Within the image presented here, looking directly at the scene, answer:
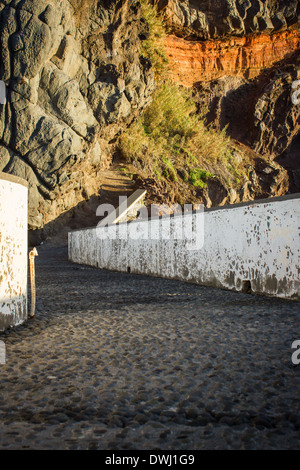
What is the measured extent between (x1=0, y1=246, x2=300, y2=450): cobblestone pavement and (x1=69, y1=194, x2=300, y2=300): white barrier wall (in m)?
0.92

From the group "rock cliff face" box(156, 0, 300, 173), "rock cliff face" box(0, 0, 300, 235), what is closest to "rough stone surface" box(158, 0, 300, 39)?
"rock cliff face" box(156, 0, 300, 173)

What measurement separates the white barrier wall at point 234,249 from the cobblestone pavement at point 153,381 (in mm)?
917

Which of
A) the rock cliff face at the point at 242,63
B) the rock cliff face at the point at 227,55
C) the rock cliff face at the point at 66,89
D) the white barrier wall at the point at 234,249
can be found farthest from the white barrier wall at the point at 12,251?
the rock cliff face at the point at 227,55

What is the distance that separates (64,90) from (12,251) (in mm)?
17907

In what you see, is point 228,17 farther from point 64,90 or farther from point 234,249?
point 234,249

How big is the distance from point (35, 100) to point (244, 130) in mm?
20631

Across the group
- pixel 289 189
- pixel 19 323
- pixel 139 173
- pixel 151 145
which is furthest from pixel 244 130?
pixel 19 323

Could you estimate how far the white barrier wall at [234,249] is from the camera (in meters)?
4.86

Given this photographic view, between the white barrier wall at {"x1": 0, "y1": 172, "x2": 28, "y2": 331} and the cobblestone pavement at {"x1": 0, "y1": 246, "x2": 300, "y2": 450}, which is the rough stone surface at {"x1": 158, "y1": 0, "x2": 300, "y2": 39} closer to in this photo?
the white barrier wall at {"x1": 0, "y1": 172, "x2": 28, "y2": 331}

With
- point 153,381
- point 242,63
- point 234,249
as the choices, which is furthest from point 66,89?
point 242,63

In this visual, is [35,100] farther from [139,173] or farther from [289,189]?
[289,189]

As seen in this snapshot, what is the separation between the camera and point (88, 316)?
4145mm

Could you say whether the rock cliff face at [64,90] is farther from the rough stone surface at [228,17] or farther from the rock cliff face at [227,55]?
the rough stone surface at [228,17]

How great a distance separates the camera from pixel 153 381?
2.16 m
